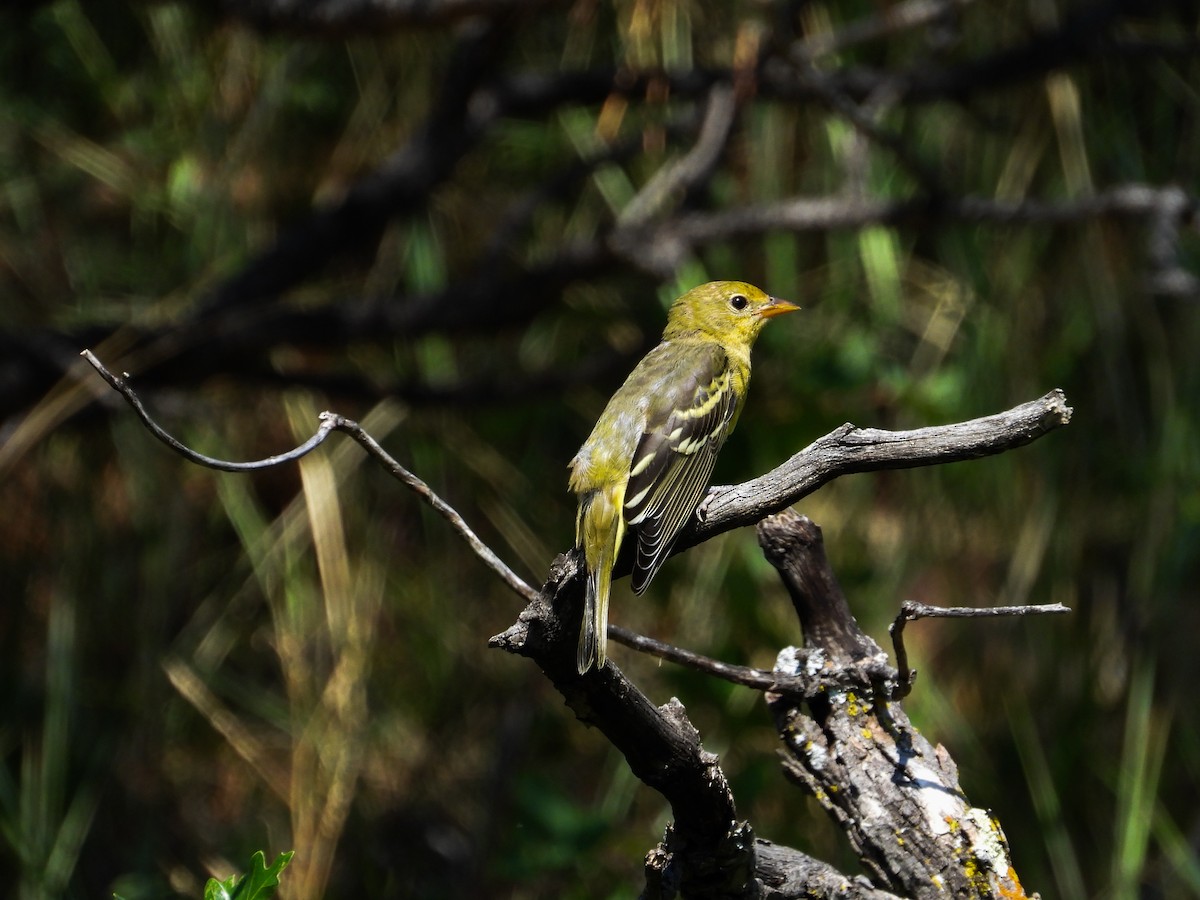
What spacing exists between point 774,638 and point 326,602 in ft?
4.33

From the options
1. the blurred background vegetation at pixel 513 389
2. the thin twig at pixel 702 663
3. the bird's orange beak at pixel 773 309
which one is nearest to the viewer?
the thin twig at pixel 702 663

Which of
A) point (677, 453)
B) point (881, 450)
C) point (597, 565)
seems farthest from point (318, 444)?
point (677, 453)

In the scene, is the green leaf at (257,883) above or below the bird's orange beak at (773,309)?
below

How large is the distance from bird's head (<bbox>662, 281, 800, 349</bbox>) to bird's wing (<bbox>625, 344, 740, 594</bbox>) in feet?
0.58

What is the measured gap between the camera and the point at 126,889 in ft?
13.9

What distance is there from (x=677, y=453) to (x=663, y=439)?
0.05 metres

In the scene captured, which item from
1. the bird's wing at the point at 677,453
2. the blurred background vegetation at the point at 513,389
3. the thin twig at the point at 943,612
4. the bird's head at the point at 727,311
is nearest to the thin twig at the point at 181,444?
the bird's wing at the point at 677,453

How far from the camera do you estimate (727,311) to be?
12.3 ft

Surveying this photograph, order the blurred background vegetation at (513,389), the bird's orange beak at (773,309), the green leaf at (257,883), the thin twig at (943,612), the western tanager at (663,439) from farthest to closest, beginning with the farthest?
the blurred background vegetation at (513,389) → the bird's orange beak at (773,309) → the western tanager at (663,439) → the thin twig at (943,612) → the green leaf at (257,883)

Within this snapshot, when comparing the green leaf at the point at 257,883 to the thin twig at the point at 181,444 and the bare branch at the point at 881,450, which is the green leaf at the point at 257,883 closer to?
the thin twig at the point at 181,444

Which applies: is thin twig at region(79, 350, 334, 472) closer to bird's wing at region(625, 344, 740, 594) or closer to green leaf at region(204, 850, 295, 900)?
green leaf at region(204, 850, 295, 900)

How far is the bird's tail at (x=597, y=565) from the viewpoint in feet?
6.58

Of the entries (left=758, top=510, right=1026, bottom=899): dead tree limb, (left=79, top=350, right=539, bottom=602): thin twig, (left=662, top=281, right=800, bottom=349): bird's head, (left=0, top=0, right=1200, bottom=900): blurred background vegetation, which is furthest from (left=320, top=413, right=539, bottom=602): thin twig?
(left=0, top=0, right=1200, bottom=900): blurred background vegetation

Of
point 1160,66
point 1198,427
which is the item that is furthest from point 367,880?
→ point 1160,66
